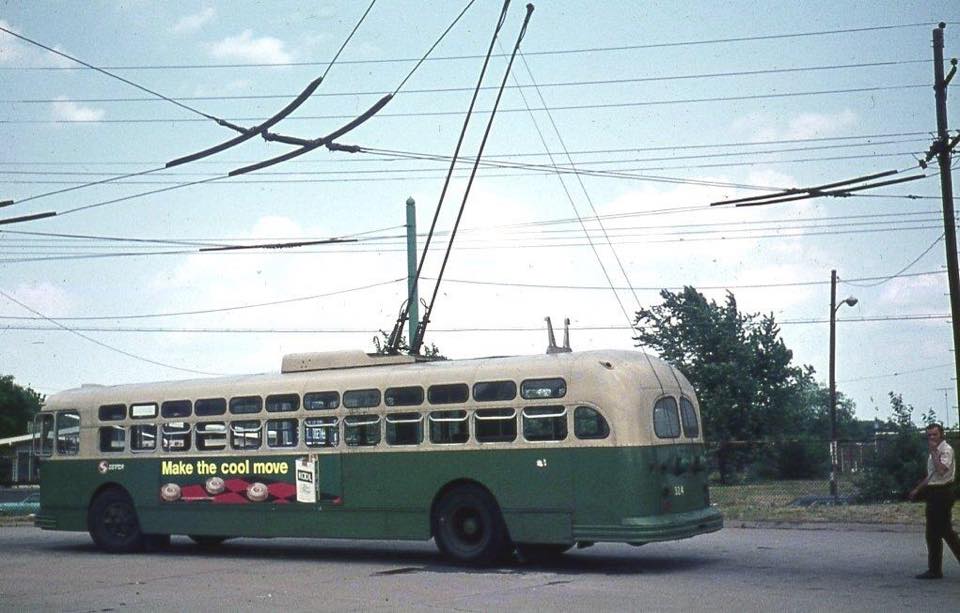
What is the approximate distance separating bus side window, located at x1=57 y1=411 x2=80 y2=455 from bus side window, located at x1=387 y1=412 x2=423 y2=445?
6.86 meters

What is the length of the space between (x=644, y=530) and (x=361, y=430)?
481 cm

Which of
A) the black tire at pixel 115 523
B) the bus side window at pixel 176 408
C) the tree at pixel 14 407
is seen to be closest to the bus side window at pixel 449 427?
the bus side window at pixel 176 408

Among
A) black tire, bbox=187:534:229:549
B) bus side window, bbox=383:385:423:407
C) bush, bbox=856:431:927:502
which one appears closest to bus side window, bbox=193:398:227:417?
black tire, bbox=187:534:229:549

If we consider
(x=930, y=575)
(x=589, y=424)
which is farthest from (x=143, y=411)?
(x=930, y=575)

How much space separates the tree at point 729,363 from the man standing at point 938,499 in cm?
4192

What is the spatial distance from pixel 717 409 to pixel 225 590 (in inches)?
1744

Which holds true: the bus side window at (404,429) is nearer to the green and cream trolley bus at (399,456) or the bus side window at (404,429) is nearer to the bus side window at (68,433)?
the green and cream trolley bus at (399,456)

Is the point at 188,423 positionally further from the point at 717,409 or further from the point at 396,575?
the point at 717,409

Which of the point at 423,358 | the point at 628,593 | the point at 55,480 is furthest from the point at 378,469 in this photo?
the point at 55,480

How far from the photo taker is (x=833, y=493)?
103 feet

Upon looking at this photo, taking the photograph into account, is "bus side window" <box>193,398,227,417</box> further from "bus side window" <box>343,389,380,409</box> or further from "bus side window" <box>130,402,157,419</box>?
"bus side window" <box>343,389,380,409</box>

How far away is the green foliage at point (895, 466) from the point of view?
27.2 m

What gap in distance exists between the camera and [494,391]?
17.1 metres

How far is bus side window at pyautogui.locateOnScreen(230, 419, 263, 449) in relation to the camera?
19.5 m
